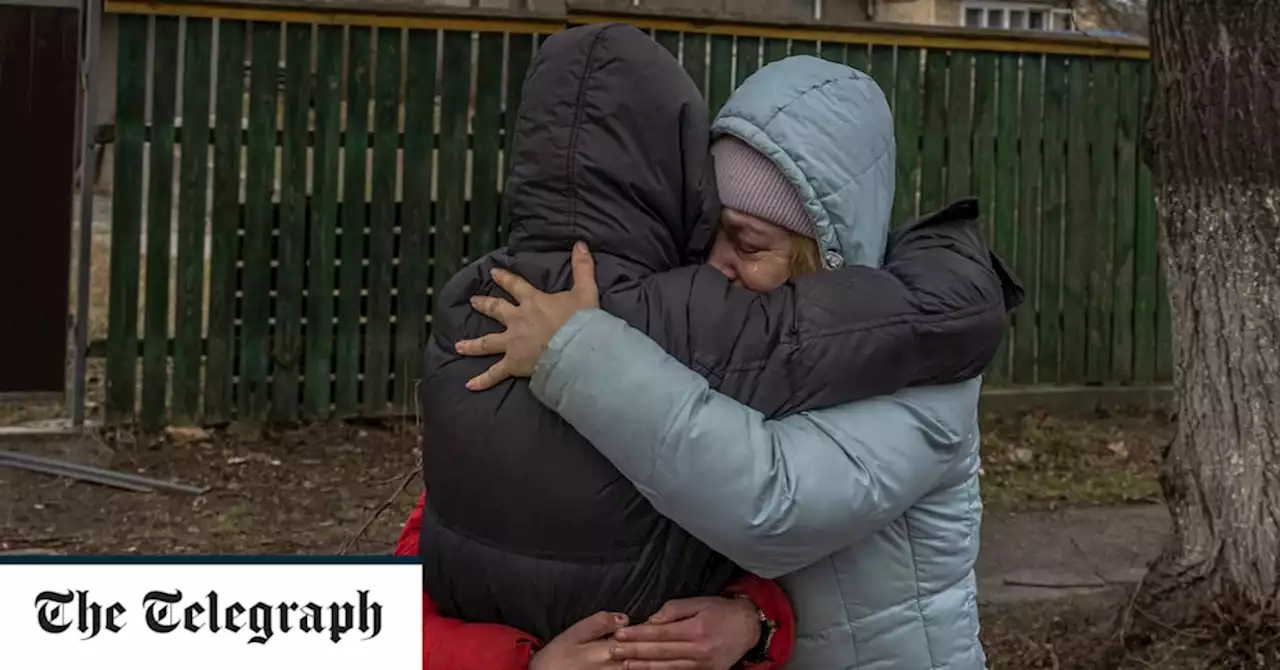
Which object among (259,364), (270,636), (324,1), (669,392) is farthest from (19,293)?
(669,392)

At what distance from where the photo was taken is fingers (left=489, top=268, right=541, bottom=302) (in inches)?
70.6

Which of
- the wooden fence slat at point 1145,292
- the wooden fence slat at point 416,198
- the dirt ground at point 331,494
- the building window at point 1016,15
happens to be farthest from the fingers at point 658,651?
the building window at point 1016,15

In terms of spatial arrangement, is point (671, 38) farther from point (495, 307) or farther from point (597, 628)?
point (597, 628)


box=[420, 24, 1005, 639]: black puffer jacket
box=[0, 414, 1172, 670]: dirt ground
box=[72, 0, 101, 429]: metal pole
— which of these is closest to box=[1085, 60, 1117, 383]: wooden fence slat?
box=[0, 414, 1172, 670]: dirt ground

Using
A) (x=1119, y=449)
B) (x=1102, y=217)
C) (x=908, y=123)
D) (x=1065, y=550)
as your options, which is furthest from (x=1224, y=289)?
(x=1102, y=217)

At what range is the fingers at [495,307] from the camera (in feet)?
5.84

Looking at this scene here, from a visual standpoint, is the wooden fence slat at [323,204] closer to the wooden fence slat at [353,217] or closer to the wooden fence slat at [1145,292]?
the wooden fence slat at [353,217]

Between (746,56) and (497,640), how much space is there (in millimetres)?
5622

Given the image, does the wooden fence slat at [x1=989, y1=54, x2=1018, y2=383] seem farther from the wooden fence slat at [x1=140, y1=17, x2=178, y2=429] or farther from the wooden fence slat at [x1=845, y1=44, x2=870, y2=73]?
the wooden fence slat at [x1=140, y1=17, x2=178, y2=429]

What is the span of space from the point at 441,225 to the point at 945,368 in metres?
5.07

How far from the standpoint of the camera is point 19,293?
6383 millimetres

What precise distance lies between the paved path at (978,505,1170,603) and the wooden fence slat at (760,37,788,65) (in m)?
2.64

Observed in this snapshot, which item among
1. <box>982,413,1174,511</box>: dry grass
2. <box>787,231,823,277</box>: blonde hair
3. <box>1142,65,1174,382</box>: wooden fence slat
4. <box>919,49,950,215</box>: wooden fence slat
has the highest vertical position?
<box>919,49,950,215</box>: wooden fence slat

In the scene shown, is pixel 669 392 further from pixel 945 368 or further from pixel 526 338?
pixel 945 368
